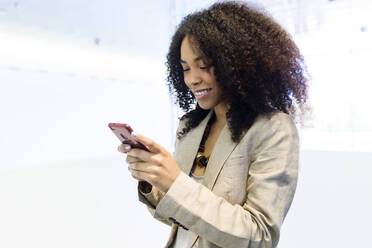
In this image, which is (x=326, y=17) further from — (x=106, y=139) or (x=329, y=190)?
(x=106, y=139)

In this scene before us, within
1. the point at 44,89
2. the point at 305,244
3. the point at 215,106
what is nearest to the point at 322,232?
the point at 305,244

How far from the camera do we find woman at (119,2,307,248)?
666 millimetres

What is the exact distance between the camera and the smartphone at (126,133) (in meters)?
0.67

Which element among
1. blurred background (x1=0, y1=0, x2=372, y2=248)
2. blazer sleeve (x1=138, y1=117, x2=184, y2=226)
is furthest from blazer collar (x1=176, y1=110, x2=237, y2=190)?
blurred background (x1=0, y1=0, x2=372, y2=248)

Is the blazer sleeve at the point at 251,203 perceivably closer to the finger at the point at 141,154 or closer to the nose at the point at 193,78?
the finger at the point at 141,154

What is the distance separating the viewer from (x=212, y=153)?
0.82m

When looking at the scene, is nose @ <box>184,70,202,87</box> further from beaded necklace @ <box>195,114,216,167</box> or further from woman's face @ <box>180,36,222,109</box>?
beaded necklace @ <box>195,114,216,167</box>

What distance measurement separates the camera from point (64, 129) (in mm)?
2279

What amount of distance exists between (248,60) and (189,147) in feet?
0.99

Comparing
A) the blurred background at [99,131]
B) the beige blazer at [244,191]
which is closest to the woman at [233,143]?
the beige blazer at [244,191]

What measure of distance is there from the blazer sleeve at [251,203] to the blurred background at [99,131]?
4.65 ft

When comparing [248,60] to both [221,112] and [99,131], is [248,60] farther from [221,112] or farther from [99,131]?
[99,131]

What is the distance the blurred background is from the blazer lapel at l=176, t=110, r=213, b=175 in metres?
1.15

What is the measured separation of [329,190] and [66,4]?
7.55ft
